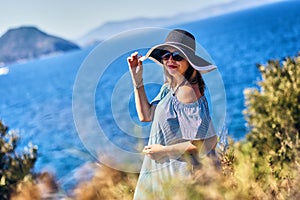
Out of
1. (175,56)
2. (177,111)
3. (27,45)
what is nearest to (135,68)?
(175,56)

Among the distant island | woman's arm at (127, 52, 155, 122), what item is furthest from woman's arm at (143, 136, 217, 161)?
the distant island

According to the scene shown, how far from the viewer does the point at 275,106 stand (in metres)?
11.8

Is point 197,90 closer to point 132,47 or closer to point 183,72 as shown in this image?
point 183,72

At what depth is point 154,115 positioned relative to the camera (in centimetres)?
278

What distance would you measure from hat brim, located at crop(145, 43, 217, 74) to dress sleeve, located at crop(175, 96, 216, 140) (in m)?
0.17

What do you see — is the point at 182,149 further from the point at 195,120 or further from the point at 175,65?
the point at 175,65

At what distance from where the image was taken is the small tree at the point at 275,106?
11328mm

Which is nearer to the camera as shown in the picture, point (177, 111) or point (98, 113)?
point (177, 111)

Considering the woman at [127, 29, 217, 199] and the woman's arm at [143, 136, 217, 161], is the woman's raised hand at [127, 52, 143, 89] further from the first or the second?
the woman's arm at [143, 136, 217, 161]

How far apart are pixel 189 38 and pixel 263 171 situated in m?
1.44

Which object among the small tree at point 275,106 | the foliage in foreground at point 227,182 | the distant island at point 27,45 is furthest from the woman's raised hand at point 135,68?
the distant island at point 27,45

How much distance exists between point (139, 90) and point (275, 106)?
9532mm

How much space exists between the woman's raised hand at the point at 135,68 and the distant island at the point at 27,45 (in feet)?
498

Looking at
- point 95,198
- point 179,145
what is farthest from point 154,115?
point 95,198
